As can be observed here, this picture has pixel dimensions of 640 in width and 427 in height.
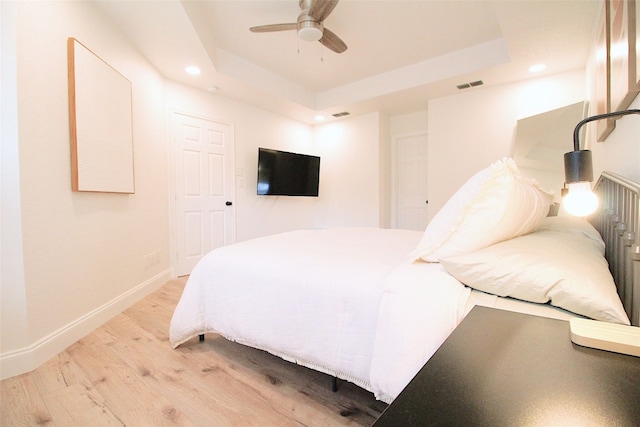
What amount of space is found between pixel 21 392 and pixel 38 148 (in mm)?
1356

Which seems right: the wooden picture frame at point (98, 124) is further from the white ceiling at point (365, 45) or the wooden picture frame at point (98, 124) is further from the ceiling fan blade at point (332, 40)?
the ceiling fan blade at point (332, 40)

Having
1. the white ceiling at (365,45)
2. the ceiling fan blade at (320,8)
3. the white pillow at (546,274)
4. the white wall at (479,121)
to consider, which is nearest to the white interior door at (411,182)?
the white wall at (479,121)

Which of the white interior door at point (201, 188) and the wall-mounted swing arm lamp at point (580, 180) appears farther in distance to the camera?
the white interior door at point (201, 188)

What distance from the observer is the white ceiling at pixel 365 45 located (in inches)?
95.5

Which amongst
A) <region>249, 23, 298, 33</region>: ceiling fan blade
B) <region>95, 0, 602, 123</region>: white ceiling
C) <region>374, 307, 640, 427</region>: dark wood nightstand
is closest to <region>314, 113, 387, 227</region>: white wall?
<region>95, 0, 602, 123</region>: white ceiling

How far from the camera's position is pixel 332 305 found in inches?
47.9

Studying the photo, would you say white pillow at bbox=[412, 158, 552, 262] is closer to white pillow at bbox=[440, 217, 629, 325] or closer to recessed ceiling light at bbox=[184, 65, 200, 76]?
white pillow at bbox=[440, 217, 629, 325]

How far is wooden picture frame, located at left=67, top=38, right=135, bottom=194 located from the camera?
2.00 meters

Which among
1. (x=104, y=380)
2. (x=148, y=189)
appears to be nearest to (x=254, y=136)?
(x=148, y=189)

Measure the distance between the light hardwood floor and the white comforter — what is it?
0.64ft

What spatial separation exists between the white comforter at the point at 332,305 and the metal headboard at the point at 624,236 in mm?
476

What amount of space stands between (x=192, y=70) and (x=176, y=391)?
10.6 ft

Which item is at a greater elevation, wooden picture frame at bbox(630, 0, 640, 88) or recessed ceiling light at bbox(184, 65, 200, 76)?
recessed ceiling light at bbox(184, 65, 200, 76)

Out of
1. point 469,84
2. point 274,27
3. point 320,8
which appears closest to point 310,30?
point 320,8
